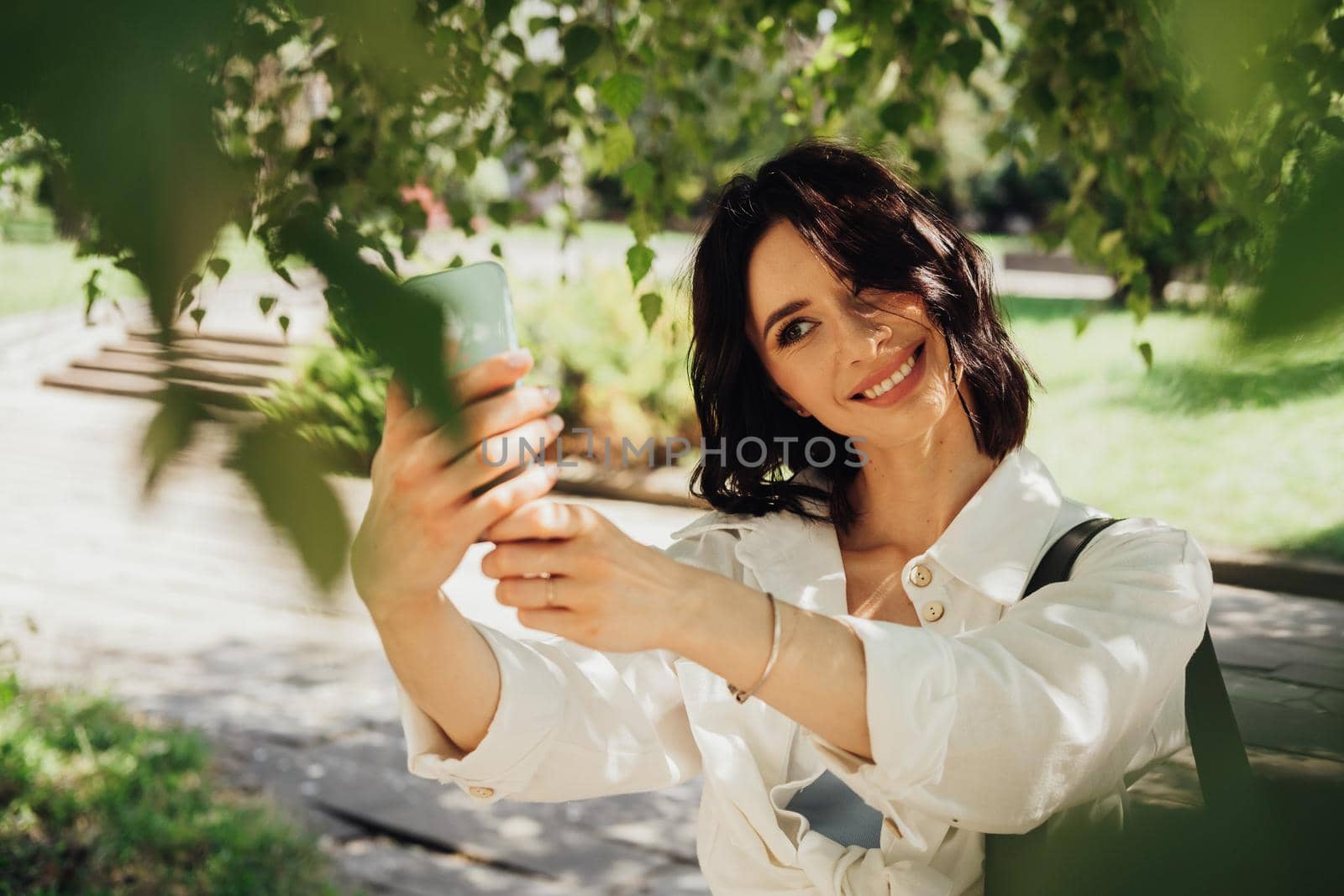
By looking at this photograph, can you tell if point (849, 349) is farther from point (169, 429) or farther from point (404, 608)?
point (169, 429)

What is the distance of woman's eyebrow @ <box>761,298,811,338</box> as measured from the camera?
1.82 metres

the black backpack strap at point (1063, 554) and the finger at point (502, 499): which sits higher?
the finger at point (502, 499)

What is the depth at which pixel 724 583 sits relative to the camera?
1.05 m

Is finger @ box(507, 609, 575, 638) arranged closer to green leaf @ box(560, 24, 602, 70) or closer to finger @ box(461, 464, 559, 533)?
finger @ box(461, 464, 559, 533)

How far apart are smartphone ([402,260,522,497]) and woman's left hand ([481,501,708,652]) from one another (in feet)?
0.42

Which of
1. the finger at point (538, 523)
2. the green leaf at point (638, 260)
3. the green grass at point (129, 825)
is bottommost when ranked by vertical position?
the green grass at point (129, 825)

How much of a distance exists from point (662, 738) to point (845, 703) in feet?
2.55

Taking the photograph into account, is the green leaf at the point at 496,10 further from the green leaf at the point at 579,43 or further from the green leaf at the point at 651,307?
the green leaf at the point at 651,307

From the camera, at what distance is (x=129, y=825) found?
3457mm

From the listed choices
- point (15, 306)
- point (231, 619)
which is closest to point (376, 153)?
point (15, 306)

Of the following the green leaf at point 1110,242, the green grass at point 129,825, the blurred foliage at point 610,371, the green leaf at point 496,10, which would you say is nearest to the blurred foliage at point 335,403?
the green leaf at point 496,10

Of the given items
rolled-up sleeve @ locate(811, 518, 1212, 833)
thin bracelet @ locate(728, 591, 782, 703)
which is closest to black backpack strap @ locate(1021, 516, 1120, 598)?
rolled-up sleeve @ locate(811, 518, 1212, 833)

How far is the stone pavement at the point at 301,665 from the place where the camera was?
605 millimetres

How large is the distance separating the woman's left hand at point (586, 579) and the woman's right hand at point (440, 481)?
1.1 inches
